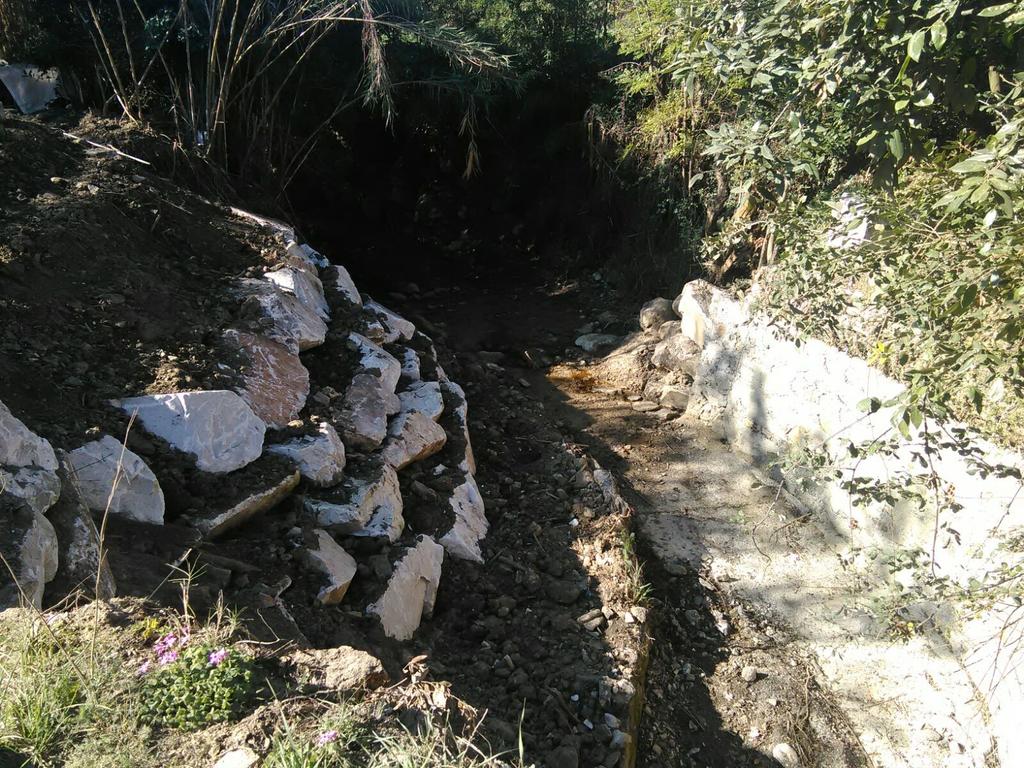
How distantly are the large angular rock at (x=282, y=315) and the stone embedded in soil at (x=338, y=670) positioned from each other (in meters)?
2.12

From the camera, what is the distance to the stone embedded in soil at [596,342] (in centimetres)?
671

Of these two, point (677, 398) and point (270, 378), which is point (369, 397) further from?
point (677, 398)

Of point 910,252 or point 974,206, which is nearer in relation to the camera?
point 974,206

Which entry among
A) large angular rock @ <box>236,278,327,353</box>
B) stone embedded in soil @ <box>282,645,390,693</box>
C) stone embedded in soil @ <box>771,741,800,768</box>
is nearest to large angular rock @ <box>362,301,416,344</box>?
large angular rock @ <box>236,278,327,353</box>

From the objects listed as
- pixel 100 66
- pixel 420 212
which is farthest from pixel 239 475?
pixel 420 212

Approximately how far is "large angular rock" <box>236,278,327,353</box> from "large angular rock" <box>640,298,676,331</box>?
311cm

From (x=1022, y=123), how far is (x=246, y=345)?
321 cm

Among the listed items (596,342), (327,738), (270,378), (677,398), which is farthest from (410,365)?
(327,738)

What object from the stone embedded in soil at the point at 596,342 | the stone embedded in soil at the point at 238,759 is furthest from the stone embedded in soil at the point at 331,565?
the stone embedded in soil at the point at 596,342

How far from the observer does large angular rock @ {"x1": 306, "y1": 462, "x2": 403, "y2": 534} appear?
10.9ft

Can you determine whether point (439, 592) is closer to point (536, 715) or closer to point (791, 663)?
point (536, 715)

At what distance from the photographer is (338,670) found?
2.17 meters

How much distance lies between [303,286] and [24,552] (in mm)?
2616

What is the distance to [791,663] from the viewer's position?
376 cm
